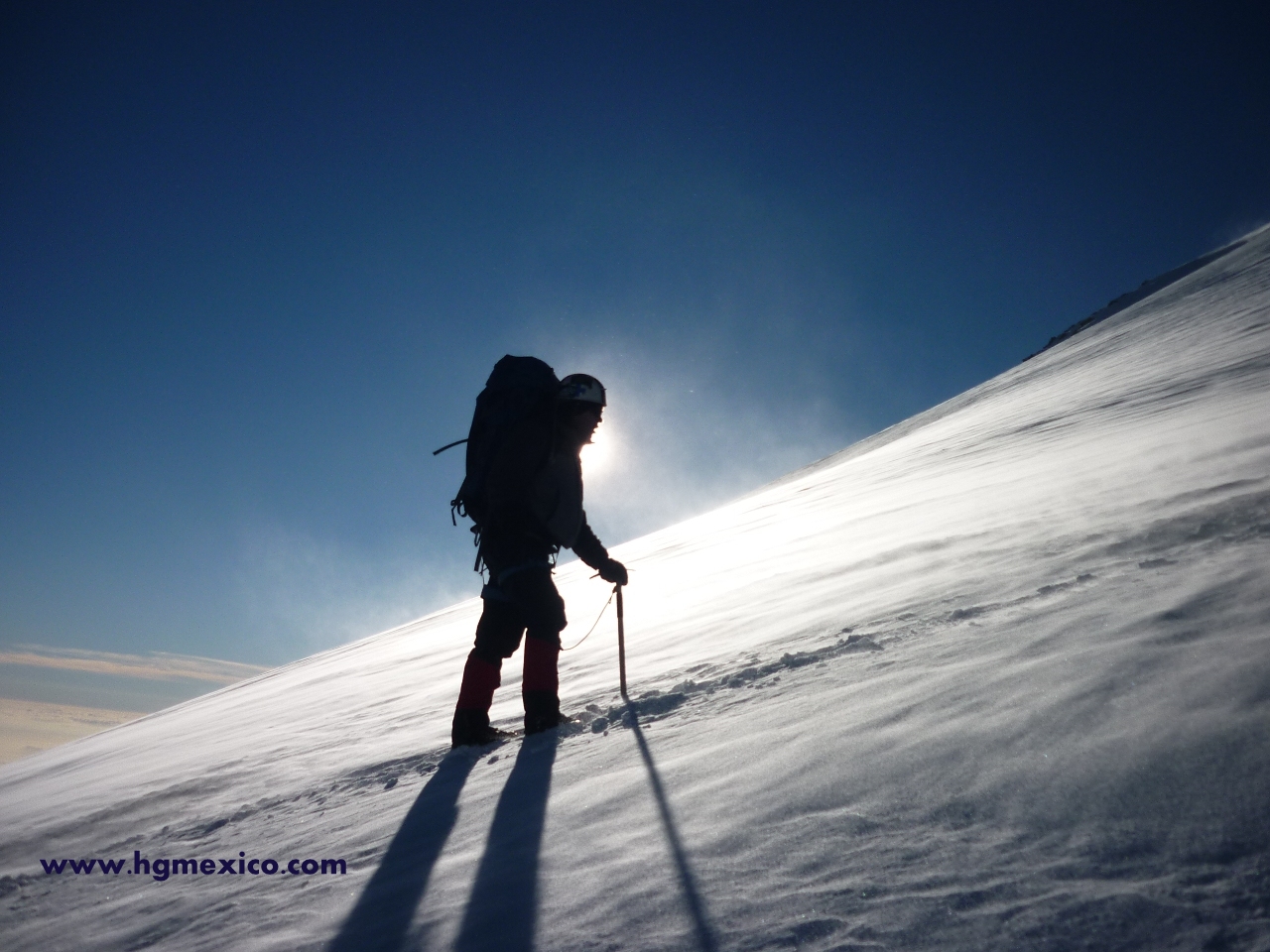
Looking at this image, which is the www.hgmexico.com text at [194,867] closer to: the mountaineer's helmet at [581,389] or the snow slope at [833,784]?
the snow slope at [833,784]

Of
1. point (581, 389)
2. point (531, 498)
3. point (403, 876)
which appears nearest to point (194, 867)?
point (403, 876)

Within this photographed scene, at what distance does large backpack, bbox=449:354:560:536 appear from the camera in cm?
322

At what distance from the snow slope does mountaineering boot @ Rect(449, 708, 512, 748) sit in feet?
Result: 0.43

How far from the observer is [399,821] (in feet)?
7.67

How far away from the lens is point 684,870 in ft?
5.02

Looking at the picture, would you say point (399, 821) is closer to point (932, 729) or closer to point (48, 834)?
point (932, 729)

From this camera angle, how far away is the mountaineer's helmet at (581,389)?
3.25m

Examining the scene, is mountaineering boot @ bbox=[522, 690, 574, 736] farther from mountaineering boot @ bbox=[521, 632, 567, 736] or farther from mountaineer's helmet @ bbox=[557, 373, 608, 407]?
mountaineer's helmet @ bbox=[557, 373, 608, 407]

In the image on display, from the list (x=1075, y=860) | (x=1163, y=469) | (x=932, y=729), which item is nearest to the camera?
(x=1075, y=860)

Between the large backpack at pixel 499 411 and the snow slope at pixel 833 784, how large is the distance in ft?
3.79

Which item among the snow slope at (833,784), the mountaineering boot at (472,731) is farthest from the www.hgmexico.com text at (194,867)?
the mountaineering boot at (472,731)

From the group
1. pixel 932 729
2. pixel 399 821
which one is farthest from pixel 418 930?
pixel 932 729

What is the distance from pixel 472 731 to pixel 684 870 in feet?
5.83

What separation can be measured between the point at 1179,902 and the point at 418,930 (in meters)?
1.46
